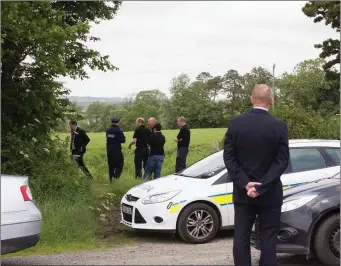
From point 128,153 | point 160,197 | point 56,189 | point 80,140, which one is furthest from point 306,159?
point 128,153

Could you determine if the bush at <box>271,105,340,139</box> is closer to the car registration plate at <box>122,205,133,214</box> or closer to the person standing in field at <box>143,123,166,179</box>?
the person standing in field at <box>143,123,166,179</box>

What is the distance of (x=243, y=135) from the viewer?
489cm

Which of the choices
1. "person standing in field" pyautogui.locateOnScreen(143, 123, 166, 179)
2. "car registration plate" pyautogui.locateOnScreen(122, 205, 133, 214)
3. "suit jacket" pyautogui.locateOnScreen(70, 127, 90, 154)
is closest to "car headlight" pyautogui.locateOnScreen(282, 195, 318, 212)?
"car registration plate" pyautogui.locateOnScreen(122, 205, 133, 214)

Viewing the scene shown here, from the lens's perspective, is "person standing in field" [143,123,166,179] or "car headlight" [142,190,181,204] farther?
"person standing in field" [143,123,166,179]

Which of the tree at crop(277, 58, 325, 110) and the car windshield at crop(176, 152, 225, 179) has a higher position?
the tree at crop(277, 58, 325, 110)

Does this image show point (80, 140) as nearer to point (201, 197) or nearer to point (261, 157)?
point (201, 197)

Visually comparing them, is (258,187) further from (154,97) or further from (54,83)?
(154,97)

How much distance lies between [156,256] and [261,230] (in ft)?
8.32

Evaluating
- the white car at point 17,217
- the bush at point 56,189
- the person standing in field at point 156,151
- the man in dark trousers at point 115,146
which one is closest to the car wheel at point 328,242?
the white car at point 17,217

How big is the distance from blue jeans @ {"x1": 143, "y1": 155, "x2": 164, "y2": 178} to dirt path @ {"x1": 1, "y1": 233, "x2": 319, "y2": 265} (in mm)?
5544

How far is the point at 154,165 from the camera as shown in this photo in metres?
13.9

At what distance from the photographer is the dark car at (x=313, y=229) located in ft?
19.7

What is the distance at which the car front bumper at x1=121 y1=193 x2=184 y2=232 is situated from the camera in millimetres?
8203

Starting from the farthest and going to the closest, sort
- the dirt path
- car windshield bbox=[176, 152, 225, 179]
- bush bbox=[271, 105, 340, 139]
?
bush bbox=[271, 105, 340, 139] < car windshield bbox=[176, 152, 225, 179] < the dirt path
